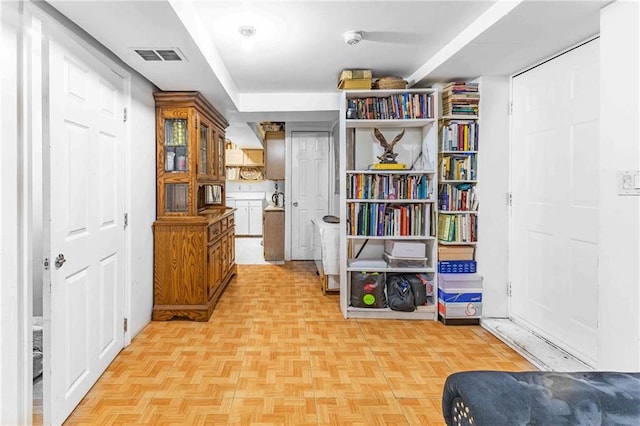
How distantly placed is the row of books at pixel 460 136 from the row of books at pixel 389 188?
36cm

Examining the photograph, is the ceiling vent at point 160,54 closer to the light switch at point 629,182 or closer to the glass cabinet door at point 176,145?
the glass cabinet door at point 176,145

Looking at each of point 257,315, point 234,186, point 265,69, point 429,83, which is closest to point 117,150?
point 265,69

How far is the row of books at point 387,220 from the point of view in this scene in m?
3.59

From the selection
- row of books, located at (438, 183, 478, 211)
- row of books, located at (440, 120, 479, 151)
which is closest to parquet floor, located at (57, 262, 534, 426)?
row of books, located at (438, 183, 478, 211)

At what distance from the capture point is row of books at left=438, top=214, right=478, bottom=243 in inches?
138

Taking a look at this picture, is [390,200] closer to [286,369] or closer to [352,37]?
[352,37]

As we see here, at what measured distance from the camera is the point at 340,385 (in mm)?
2355

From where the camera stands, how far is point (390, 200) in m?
3.55

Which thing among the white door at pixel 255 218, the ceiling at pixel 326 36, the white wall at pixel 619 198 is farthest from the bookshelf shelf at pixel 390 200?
the white door at pixel 255 218

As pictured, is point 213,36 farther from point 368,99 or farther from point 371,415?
point 371,415

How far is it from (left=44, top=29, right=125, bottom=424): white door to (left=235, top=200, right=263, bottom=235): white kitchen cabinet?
6237 mm

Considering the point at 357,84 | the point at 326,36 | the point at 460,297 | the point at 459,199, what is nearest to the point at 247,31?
the point at 326,36

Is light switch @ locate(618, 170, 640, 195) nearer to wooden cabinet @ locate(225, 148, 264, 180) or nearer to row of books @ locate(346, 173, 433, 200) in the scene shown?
row of books @ locate(346, 173, 433, 200)

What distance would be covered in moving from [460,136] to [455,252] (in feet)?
3.42
